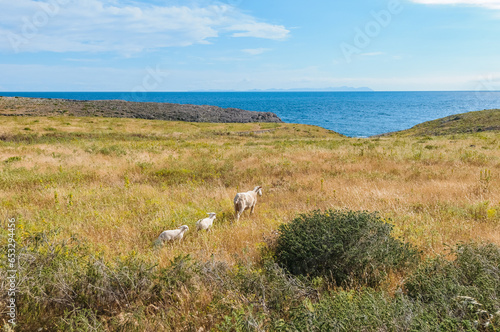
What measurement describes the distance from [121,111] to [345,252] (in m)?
64.0

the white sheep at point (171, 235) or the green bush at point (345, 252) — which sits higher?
the green bush at point (345, 252)

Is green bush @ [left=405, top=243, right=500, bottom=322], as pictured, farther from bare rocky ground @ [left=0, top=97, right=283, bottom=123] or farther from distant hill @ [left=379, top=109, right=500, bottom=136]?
bare rocky ground @ [left=0, top=97, right=283, bottom=123]

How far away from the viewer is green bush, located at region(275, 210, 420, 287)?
4.49 meters

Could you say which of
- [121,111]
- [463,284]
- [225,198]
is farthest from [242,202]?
[121,111]

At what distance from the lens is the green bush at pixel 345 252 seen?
449cm

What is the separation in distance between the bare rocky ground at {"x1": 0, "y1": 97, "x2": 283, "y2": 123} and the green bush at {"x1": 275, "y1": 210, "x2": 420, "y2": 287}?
55891mm

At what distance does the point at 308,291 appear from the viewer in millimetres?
3943

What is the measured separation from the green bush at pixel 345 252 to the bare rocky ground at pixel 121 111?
5589 centimetres

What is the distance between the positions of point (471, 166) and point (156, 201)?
14031 mm

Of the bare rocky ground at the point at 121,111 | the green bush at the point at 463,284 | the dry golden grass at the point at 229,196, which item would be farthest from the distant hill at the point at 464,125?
the green bush at the point at 463,284

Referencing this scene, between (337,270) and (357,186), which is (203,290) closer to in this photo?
(337,270)

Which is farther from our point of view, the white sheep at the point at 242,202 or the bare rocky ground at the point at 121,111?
the bare rocky ground at the point at 121,111

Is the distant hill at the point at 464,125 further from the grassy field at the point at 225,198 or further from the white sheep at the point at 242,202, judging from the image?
the white sheep at the point at 242,202

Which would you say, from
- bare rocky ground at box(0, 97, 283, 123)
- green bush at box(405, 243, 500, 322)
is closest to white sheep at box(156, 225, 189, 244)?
green bush at box(405, 243, 500, 322)
